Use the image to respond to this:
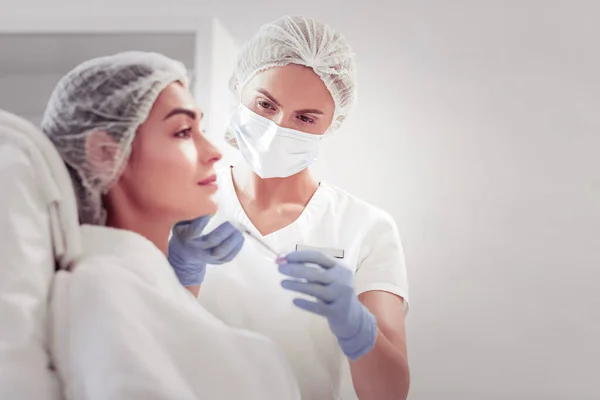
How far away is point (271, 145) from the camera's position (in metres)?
1.29

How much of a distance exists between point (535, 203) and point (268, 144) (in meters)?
0.64

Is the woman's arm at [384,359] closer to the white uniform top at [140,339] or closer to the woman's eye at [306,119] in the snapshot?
the white uniform top at [140,339]

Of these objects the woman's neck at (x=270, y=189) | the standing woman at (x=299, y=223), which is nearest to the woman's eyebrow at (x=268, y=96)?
the standing woman at (x=299, y=223)

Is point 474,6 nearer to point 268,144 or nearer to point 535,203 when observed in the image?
point 535,203

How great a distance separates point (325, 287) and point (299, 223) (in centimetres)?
28

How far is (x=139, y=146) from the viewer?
1058mm

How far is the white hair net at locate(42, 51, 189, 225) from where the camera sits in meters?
1.03

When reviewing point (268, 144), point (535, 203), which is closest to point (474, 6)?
point (535, 203)

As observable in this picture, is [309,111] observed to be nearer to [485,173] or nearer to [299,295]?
[299,295]

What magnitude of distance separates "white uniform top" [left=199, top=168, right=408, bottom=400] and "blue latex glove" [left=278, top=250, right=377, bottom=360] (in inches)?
5.7

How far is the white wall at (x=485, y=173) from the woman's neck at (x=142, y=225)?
488mm

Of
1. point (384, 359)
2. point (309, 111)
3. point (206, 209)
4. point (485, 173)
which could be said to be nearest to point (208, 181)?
point (206, 209)

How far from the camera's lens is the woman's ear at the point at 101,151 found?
1031 millimetres

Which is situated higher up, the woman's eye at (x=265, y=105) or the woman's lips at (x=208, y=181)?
the woman's eye at (x=265, y=105)
